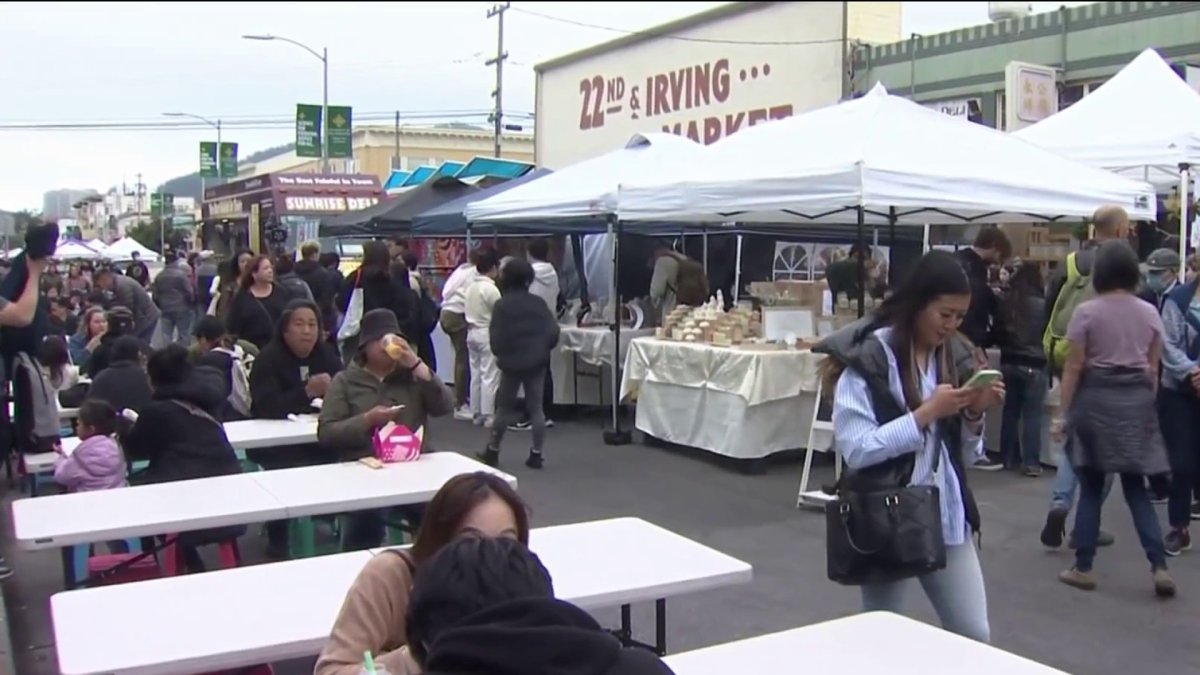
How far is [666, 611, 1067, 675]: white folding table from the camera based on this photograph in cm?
251

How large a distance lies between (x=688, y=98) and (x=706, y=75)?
2.11ft

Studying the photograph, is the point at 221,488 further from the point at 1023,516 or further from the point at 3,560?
the point at 1023,516

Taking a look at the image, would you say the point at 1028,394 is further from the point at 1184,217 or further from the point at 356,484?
the point at 356,484

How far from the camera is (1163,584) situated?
5.25 m

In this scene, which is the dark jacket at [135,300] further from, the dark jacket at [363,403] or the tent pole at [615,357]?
the dark jacket at [363,403]

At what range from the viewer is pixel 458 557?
5.64 feet

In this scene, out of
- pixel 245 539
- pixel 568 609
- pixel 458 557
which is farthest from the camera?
pixel 245 539

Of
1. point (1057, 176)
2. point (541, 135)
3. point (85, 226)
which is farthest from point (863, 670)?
point (85, 226)

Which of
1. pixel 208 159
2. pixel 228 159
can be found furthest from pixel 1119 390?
pixel 208 159

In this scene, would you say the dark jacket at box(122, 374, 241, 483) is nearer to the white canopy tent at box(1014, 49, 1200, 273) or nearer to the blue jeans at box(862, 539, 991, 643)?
the blue jeans at box(862, 539, 991, 643)

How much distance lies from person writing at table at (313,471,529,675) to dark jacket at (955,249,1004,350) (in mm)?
5927

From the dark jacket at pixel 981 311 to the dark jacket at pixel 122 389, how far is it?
202 inches

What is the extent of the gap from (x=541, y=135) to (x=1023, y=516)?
23.6m

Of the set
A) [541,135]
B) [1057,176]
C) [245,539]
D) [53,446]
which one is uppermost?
[541,135]
